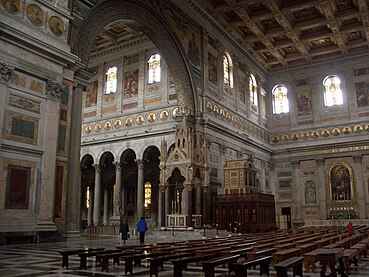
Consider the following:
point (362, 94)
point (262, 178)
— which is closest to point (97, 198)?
point (262, 178)

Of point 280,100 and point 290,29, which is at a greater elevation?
point 290,29

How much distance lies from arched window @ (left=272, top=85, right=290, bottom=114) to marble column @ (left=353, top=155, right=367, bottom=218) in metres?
7.29

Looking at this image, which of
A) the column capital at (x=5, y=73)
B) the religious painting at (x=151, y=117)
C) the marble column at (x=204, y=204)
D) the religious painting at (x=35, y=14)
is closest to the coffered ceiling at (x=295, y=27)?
the religious painting at (x=151, y=117)

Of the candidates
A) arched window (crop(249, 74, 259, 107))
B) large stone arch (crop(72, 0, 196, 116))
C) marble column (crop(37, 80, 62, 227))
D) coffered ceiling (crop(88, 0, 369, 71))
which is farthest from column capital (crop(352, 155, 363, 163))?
marble column (crop(37, 80, 62, 227))

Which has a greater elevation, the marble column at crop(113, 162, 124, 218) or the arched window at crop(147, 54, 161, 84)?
the arched window at crop(147, 54, 161, 84)

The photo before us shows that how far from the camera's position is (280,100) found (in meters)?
34.9

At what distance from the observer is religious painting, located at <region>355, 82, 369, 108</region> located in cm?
3097

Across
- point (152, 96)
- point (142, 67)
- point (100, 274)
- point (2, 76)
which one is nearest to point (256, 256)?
point (100, 274)

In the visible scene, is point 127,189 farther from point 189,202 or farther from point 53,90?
point 53,90

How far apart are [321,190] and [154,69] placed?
648 inches

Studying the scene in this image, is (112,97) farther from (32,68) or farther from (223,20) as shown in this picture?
(32,68)

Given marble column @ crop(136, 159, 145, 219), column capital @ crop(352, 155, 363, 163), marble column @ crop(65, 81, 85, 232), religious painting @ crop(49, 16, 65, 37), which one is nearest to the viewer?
religious painting @ crop(49, 16, 65, 37)

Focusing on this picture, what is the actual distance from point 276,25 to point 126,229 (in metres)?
19.9

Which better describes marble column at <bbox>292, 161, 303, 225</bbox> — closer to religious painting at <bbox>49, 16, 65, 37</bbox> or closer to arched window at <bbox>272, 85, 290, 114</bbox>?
arched window at <bbox>272, 85, 290, 114</bbox>
